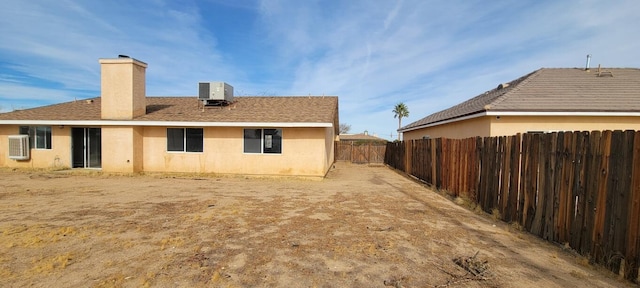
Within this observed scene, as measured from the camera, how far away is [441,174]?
34.9 feet

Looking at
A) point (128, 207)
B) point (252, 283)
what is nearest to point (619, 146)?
point (252, 283)

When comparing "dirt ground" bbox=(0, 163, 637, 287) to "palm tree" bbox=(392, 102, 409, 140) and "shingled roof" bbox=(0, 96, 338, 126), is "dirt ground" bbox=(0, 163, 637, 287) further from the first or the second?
"palm tree" bbox=(392, 102, 409, 140)

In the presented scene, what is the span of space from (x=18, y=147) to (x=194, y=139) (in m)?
8.21

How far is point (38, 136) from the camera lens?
14.6 metres

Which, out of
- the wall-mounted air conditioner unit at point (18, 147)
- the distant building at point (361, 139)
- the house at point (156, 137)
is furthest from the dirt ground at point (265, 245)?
the distant building at point (361, 139)

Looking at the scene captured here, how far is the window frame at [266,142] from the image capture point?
13250 millimetres

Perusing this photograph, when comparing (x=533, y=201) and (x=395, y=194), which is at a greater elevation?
(x=533, y=201)

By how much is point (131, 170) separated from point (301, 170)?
726 centimetres

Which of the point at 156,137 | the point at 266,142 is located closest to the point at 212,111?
the point at 156,137

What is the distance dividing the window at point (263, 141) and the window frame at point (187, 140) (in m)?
2.04

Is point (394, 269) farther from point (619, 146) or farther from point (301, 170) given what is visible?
point (301, 170)

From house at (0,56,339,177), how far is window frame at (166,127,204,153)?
44 mm

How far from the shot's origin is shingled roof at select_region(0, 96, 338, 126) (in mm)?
13266

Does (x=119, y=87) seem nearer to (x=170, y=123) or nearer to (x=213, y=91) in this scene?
(x=170, y=123)
